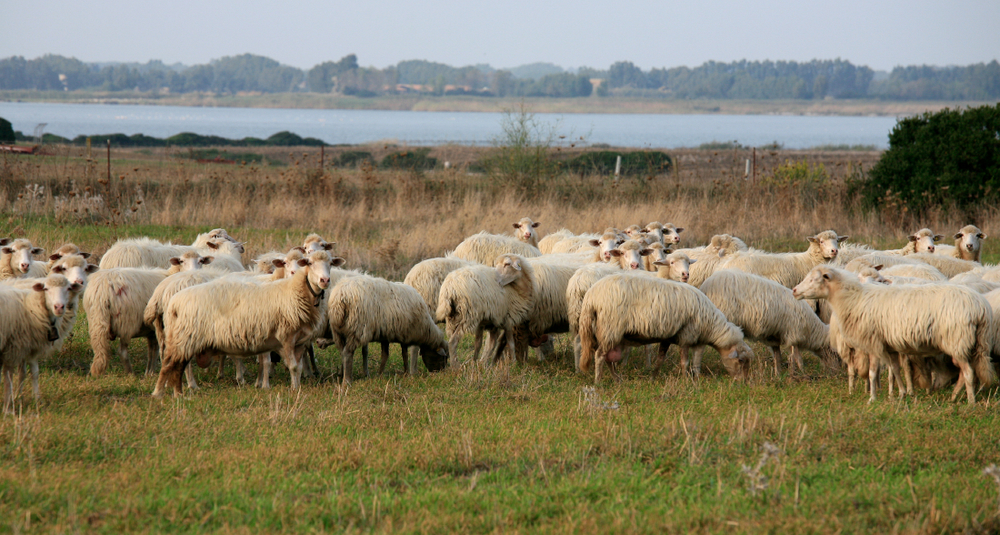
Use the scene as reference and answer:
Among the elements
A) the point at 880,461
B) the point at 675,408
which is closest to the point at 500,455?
the point at 675,408

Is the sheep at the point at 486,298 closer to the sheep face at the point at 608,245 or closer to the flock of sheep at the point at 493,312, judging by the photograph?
the flock of sheep at the point at 493,312

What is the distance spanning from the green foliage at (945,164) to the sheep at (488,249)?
11.7 metres

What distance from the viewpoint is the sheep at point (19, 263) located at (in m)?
9.44

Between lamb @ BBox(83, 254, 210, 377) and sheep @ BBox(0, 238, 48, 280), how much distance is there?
145 cm

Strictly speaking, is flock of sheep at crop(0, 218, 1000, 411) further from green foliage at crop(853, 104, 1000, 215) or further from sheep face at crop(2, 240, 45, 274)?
green foliage at crop(853, 104, 1000, 215)

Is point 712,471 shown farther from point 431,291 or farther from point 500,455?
point 431,291

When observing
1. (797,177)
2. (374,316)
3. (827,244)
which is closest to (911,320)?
(827,244)

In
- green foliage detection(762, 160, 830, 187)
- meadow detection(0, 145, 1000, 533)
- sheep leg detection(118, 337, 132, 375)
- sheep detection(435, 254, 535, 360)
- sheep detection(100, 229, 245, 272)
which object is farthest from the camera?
green foliage detection(762, 160, 830, 187)

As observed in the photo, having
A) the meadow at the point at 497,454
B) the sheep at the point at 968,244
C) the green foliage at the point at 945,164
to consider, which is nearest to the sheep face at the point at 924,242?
the sheep at the point at 968,244

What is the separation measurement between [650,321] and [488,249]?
440 cm

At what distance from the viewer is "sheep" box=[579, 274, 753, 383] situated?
856 centimetres

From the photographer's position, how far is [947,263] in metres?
11.9

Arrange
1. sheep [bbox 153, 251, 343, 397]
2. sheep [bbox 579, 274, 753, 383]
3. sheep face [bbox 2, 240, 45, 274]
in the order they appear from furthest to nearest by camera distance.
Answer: sheep face [bbox 2, 240, 45, 274], sheep [bbox 579, 274, 753, 383], sheep [bbox 153, 251, 343, 397]

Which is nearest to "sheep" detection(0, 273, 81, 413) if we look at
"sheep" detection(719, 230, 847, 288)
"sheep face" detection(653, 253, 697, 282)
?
"sheep face" detection(653, 253, 697, 282)
